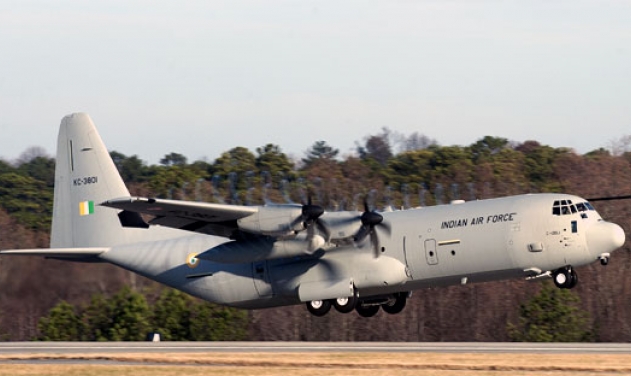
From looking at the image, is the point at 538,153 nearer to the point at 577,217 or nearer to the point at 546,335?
the point at 546,335

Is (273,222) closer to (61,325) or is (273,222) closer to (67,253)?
(67,253)

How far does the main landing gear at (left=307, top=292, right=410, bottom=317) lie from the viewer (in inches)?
1121

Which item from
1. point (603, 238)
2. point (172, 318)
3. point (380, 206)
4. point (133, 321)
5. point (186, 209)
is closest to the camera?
point (603, 238)

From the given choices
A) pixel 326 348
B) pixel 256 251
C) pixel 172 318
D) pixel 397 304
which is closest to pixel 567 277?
pixel 397 304

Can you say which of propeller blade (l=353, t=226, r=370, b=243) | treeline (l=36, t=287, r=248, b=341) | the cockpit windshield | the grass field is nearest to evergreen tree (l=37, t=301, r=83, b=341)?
treeline (l=36, t=287, r=248, b=341)

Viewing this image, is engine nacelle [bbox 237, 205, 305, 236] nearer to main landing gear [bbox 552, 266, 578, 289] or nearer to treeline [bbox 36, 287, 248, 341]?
main landing gear [bbox 552, 266, 578, 289]

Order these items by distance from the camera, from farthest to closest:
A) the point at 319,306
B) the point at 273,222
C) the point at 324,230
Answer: the point at 319,306 → the point at 324,230 → the point at 273,222

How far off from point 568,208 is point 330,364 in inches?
280

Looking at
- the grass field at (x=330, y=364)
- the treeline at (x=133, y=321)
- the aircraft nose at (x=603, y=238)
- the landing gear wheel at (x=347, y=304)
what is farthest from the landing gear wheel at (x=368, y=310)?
the treeline at (x=133, y=321)

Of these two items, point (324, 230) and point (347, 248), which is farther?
point (347, 248)

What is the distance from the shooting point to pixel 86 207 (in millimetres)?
32156

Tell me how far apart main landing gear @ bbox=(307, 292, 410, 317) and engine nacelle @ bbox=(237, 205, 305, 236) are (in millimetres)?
2664

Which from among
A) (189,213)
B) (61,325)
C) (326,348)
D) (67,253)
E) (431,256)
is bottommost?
(326,348)

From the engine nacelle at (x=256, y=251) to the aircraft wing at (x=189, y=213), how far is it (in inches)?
19.5
